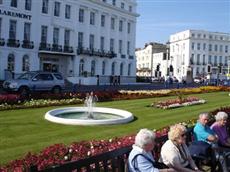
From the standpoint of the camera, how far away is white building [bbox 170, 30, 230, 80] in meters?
112

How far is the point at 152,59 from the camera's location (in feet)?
426

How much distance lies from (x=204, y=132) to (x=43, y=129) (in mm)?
6467

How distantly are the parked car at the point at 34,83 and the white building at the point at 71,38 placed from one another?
16.5 meters

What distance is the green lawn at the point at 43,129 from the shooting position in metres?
11.0

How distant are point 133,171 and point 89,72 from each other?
169ft

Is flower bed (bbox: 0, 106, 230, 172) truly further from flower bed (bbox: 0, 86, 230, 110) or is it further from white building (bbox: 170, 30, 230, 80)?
white building (bbox: 170, 30, 230, 80)

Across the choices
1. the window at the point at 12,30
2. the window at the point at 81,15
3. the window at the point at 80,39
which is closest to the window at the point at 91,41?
the window at the point at 80,39

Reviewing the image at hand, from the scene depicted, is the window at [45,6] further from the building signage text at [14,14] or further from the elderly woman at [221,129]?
the elderly woman at [221,129]

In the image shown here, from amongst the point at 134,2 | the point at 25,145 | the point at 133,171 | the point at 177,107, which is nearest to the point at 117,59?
the point at 134,2

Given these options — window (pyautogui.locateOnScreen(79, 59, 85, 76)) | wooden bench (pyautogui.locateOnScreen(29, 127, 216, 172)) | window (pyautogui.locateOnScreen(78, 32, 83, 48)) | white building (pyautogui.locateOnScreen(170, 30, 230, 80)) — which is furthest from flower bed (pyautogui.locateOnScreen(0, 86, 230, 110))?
white building (pyautogui.locateOnScreen(170, 30, 230, 80))

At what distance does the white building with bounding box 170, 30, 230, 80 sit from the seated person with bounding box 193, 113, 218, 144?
100944 mm

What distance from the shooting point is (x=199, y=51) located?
371ft

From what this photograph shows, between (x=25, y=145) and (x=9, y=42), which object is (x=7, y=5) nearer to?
(x=9, y=42)

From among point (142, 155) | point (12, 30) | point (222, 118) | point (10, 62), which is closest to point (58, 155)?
point (142, 155)
